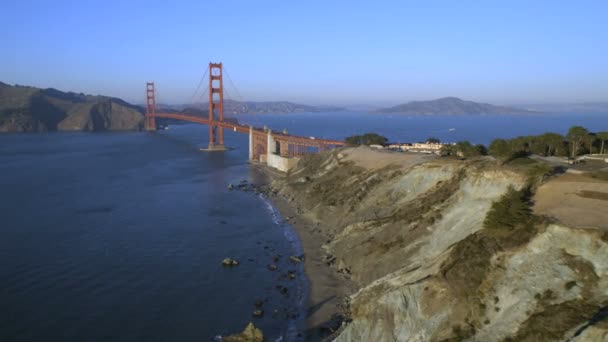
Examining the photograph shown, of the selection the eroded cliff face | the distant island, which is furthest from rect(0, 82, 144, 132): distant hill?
the eroded cliff face

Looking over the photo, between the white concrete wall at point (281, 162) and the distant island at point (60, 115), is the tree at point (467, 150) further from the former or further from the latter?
the distant island at point (60, 115)

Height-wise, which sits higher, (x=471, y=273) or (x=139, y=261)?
(x=471, y=273)

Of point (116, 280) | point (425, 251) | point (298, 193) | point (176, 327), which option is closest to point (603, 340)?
point (425, 251)

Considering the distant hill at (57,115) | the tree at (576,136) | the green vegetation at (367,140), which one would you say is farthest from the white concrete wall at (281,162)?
the distant hill at (57,115)

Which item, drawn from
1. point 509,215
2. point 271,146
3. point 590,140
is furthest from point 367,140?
point 509,215

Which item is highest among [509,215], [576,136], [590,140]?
[576,136]

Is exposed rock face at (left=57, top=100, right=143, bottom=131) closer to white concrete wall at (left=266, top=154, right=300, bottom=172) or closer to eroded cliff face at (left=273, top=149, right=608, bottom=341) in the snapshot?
white concrete wall at (left=266, top=154, right=300, bottom=172)

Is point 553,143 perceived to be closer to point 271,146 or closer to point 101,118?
point 271,146
